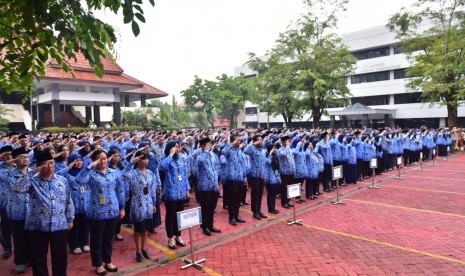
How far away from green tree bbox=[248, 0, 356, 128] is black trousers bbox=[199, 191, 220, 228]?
1606cm

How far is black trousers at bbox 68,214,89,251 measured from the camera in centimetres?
583

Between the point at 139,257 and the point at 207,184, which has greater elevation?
the point at 207,184

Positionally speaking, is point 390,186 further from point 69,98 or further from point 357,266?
point 69,98

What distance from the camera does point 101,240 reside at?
4.92m

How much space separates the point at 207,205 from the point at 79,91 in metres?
23.7

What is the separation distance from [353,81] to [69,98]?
32.8 metres

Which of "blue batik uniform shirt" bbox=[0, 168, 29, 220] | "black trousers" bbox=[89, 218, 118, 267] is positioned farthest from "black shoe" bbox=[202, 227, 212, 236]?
"blue batik uniform shirt" bbox=[0, 168, 29, 220]

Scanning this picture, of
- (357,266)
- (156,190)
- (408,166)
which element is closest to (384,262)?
(357,266)

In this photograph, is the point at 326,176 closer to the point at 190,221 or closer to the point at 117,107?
the point at 190,221

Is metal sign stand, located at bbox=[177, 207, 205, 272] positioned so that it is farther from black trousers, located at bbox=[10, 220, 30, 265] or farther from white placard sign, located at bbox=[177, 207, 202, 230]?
black trousers, located at bbox=[10, 220, 30, 265]

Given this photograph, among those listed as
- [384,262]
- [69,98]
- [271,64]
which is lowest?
[384,262]

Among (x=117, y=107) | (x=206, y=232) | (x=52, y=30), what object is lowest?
(x=206, y=232)

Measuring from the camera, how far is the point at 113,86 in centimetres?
2761

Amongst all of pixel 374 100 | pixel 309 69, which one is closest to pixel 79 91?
pixel 309 69
